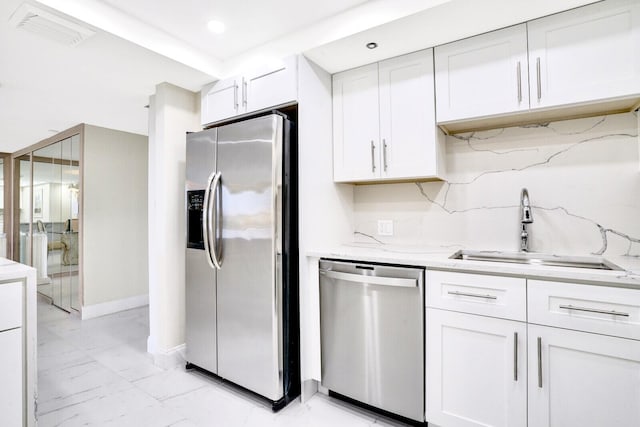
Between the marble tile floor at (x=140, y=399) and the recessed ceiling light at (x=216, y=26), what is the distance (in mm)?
2387

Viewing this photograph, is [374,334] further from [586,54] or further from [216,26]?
[216,26]

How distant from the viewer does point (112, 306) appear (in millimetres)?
4023

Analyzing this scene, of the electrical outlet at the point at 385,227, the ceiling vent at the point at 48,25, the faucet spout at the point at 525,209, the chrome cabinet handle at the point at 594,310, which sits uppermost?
the ceiling vent at the point at 48,25

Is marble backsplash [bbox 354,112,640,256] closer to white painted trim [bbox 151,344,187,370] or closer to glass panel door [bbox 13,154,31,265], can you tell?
white painted trim [bbox 151,344,187,370]

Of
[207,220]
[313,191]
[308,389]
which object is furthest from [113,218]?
[308,389]

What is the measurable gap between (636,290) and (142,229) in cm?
475

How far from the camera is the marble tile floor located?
1.89m

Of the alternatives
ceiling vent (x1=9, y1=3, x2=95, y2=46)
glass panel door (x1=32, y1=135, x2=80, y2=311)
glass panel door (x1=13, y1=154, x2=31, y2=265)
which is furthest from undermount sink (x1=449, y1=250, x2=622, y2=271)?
glass panel door (x1=13, y1=154, x2=31, y2=265)

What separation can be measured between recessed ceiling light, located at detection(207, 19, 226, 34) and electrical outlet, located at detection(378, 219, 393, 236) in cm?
171

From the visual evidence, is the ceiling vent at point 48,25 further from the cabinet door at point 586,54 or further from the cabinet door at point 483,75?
the cabinet door at point 586,54

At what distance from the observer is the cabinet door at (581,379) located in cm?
131

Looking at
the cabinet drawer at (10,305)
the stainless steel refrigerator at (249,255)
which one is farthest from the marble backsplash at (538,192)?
the cabinet drawer at (10,305)

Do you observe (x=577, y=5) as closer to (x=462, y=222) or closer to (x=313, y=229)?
(x=462, y=222)

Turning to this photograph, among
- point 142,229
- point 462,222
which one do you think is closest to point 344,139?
→ point 462,222
